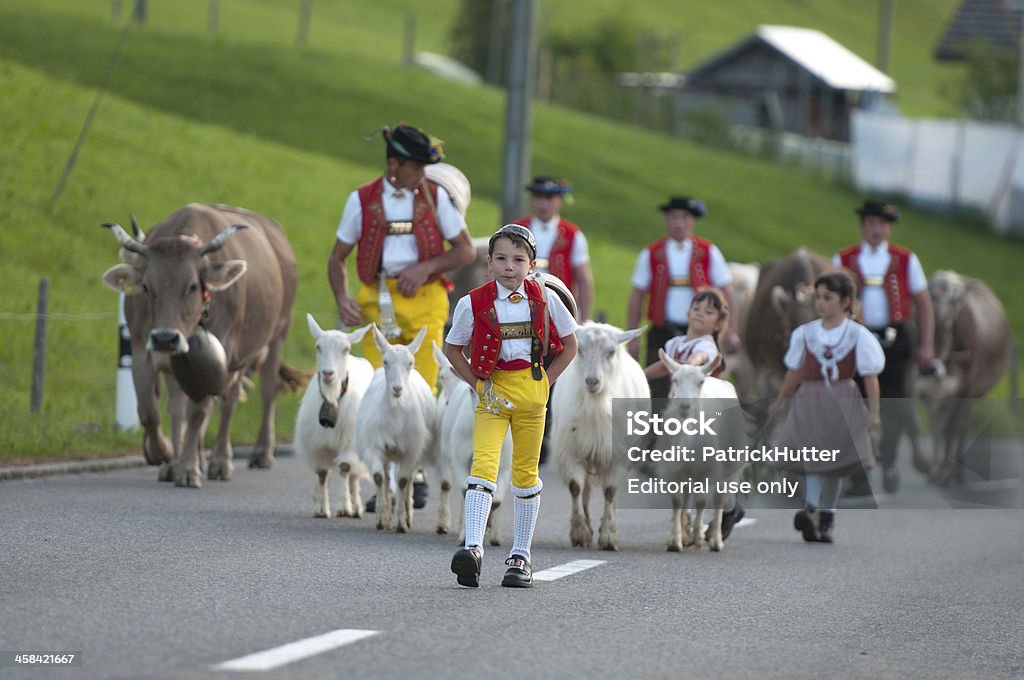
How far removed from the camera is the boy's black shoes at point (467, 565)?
32.0 feet

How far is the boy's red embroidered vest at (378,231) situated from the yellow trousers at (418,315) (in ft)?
0.42

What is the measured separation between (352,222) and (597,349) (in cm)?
240

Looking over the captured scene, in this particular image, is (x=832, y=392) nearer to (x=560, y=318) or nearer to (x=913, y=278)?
(x=913, y=278)

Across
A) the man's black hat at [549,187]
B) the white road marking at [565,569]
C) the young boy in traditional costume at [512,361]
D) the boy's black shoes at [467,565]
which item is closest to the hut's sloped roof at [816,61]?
the man's black hat at [549,187]

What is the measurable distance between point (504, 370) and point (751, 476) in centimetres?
457

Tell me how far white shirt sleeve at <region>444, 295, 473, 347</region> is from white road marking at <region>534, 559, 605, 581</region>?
1379 mm

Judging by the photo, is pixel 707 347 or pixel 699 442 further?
pixel 707 347

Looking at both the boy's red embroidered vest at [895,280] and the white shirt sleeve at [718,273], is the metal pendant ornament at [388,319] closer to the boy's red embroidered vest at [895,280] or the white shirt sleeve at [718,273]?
the white shirt sleeve at [718,273]

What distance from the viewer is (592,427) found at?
12.4m

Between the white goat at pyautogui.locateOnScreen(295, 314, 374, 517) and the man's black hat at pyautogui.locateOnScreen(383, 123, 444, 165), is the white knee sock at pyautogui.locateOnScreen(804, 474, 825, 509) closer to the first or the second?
the white goat at pyautogui.locateOnScreen(295, 314, 374, 517)

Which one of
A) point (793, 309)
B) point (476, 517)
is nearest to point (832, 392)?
point (476, 517)

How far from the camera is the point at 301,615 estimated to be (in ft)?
28.7

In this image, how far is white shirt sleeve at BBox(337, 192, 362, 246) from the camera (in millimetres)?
13680

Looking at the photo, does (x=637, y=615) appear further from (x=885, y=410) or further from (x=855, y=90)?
(x=855, y=90)
